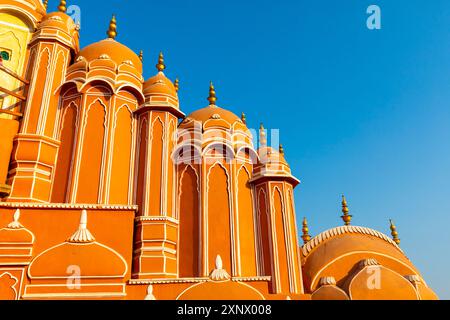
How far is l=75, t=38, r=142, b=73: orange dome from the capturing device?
42.9 ft

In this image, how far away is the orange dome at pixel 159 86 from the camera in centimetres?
1266

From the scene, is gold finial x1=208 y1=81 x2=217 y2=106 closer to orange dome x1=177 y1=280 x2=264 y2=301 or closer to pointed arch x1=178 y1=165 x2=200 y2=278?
pointed arch x1=178 y1=165 x2=200 y2=278

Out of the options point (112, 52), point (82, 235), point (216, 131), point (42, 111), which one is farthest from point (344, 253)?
point (42, 111)

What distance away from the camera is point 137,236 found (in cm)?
1052

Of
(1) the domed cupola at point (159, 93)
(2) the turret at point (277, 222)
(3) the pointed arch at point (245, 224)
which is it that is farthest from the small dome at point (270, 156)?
(1) the domed cupola at point (159, 93)

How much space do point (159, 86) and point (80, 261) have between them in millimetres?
6874

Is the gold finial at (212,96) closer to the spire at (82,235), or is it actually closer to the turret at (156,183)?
the turret at (156,183)

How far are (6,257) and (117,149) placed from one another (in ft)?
15.3

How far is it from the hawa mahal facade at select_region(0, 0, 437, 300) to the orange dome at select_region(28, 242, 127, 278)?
0.08 ft

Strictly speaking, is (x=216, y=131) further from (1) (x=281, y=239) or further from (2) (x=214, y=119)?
(1) (x=281, y=239)

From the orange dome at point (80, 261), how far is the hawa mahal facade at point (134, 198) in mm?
24
